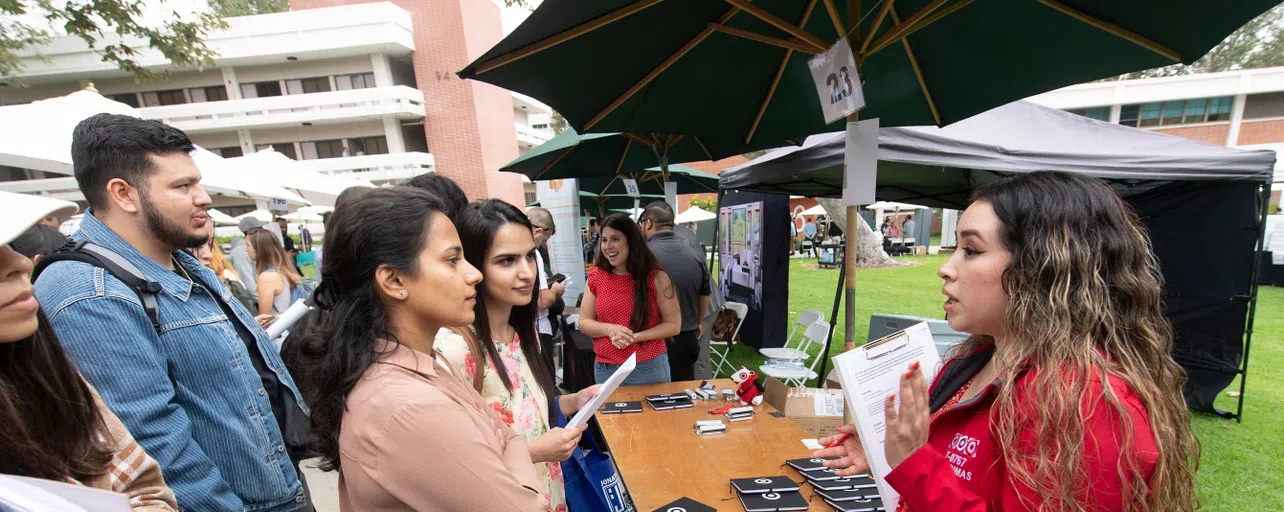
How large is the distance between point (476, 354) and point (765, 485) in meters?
1.19

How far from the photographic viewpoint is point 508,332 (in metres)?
2.02

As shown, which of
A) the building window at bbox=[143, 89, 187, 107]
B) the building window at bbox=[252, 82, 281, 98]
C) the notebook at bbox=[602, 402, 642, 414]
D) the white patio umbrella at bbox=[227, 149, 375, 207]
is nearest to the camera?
the notebook at bbox=[602, 402, 642, 414]

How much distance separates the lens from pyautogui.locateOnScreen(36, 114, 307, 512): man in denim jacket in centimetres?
139

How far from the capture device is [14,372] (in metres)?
0.94

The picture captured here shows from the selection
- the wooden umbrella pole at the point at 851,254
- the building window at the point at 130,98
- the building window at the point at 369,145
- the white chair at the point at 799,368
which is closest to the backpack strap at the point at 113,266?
the wooden umbrella pole at the point at 851,254

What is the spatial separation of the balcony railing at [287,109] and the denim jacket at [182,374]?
25.6 metres

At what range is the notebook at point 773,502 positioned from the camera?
5.70 ft

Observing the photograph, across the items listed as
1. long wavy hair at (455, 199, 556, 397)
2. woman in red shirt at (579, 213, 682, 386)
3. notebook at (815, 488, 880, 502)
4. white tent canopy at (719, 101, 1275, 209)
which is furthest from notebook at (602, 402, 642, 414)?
white tent canopy at (719, 101, 1275, 209)

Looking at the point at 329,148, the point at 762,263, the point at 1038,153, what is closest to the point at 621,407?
the point at 1038,153

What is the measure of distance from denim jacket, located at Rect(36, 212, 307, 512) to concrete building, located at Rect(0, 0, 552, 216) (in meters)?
24.2

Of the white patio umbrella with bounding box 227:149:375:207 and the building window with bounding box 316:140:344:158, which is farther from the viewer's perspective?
the building window with bounding box 316:140:344:158

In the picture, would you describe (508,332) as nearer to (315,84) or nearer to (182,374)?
(182,374)

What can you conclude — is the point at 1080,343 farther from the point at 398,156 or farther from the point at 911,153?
the point at 398,156

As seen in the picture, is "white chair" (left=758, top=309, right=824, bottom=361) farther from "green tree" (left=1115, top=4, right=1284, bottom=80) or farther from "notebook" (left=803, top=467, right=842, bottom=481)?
"green tree" (left=1115, top=4, right=1284, bottom=80)
